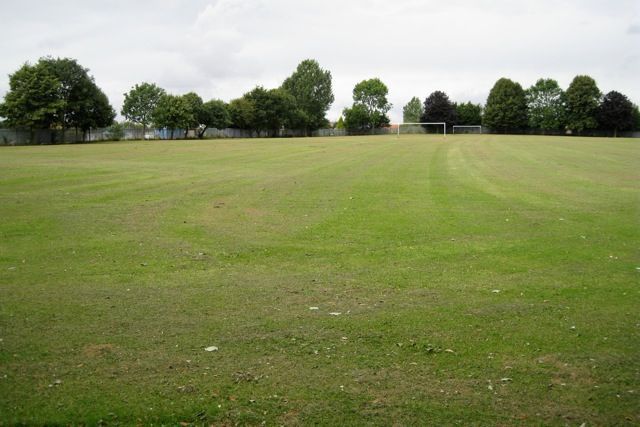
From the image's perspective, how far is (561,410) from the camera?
5.05 m

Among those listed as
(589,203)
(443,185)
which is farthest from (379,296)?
(443,185)

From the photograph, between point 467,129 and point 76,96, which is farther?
point 467,129

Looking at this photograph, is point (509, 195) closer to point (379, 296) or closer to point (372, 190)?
point (372, 190)

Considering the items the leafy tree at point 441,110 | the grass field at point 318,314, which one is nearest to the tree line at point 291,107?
the leafy tree at point 441,110

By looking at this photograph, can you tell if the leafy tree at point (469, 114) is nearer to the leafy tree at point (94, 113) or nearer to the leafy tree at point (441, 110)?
the leafy tree at point (441, 110)

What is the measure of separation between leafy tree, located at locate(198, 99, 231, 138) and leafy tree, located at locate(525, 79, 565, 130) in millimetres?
72543

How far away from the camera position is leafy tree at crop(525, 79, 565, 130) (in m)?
124

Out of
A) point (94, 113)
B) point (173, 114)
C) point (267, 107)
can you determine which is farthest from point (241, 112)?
point (94, 113)

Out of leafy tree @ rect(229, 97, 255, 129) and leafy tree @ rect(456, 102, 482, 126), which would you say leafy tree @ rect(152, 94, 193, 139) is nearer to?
leafy tree @ rect(229, 97, 255, 129)

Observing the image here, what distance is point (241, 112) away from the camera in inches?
4439

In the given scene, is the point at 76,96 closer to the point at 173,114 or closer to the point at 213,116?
the point at 173,114

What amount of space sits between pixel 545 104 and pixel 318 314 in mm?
138634

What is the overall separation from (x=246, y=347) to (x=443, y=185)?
17625 millimetres

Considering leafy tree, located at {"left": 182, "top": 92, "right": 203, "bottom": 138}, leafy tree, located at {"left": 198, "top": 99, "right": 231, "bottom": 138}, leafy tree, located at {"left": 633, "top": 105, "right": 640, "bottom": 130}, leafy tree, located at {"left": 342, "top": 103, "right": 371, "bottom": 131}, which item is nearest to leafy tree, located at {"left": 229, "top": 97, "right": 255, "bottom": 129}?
leafy tree, located at {"left": 198, "top": 99, "right": 231, "bottom": 138}
